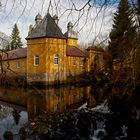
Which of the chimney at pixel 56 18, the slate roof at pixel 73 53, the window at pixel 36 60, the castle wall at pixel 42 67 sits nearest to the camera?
the chimney at pixel 56 18

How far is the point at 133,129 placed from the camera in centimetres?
1048

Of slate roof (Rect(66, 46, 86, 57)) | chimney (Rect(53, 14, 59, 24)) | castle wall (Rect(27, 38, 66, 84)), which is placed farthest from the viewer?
slate roof (Rect(66, 46, 86, 57))

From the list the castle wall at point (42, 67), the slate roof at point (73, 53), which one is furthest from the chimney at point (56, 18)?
the slate roof at point (73, 53)

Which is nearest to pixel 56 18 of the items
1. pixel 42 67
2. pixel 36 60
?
pixel 42 67

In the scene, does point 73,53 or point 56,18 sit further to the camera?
point 73,53

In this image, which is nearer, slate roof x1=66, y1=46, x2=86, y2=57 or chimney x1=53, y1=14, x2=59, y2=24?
chimney x1=53, y1=14, x2=59, y2=24

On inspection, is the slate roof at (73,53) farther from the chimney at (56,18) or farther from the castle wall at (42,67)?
the chimney at (56,18)

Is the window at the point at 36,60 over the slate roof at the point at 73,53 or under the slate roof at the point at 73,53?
under

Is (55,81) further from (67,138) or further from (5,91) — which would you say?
(67,138)

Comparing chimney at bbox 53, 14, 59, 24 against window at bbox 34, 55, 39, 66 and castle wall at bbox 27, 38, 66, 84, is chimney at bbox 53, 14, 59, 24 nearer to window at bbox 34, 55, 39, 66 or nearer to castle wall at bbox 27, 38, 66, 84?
castle wall at bbox 27, 38, 66, 84

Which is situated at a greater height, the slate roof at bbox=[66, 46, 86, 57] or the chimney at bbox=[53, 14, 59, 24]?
the slate roof at bbox=[66, 46, 86, 57]

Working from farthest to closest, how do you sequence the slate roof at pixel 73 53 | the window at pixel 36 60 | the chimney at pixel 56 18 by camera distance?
the slate roof at pixel 73 53 → the window at pixel 36 60 → the chimney at pixel 56 18

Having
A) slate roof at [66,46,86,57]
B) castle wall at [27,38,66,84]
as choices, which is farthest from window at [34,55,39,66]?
slate roof at [66,46,86,57]

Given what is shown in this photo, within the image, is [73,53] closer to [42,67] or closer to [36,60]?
[36,60]
